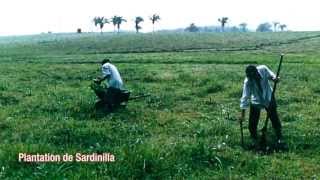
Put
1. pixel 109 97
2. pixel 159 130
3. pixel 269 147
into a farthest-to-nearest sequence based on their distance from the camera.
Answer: pixel 109 97 → pixel 159 130 → pixel 269 147

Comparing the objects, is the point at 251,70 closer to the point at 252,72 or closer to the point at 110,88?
the point at 252,72

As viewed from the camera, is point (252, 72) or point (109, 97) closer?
point (252, 72)

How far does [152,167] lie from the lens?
12.4 metres

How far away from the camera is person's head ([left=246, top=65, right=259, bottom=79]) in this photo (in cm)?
1477

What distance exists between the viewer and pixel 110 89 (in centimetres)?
2114

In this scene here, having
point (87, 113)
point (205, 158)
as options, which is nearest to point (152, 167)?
point (205, 158)

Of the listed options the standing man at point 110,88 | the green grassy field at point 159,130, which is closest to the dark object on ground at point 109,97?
the standing man at point 110,88

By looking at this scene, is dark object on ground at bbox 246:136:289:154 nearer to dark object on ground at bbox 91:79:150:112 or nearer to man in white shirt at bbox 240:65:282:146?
man in white shirt at bbox 240:65:282:146

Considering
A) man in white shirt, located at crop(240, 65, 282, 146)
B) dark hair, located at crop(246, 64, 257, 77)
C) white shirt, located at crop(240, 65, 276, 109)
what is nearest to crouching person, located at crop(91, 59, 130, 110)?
man in white shirt, located at crop(240, 65, 282, 146)

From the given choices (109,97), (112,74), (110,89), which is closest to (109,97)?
(109,97)

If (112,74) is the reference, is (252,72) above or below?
above

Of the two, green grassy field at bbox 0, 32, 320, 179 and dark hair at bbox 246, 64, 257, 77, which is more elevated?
dark hair at bbox 246, 64, 257, 77

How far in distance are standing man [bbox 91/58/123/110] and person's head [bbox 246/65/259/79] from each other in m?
7.52

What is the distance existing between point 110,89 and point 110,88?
0.15ft
